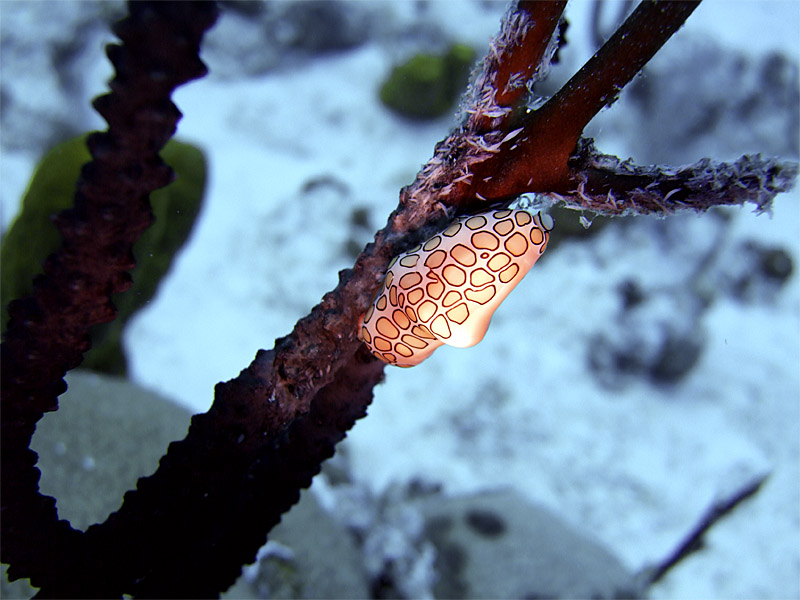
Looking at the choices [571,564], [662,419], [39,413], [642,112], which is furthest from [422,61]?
[39,413]

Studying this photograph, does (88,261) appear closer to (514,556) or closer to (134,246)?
(134,246)

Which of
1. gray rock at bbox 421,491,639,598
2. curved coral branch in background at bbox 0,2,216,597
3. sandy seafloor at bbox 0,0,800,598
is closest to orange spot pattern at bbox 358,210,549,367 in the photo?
curved coral branch in background at bbox 0,2,216,597

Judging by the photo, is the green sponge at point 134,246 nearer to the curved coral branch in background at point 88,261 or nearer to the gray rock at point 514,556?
the curved coral branch in background at point 88,261

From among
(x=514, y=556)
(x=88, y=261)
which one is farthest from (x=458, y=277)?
(x=514, y=556)

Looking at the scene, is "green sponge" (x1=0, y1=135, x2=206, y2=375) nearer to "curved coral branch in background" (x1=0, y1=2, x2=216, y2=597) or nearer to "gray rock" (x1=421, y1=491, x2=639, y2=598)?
"curved coral branch in background" (x1=0, y1=2, x2=216, y2=597)

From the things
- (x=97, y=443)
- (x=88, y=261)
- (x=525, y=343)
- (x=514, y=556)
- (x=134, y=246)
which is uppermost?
(x=525, y=343)

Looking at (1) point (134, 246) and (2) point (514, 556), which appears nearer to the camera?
(1) point (134, 246)
